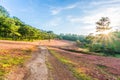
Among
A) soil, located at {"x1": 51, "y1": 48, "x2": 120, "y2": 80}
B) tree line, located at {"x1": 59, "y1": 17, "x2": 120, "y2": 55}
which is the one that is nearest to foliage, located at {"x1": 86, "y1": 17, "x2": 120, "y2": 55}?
tree line, located at {"x1": 59, "y1": 17, "x2": 120, "y2": 55}

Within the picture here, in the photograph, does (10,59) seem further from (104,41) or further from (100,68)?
(104,41)

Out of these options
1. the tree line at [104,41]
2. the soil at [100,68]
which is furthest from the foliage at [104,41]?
the soil at [100,68]

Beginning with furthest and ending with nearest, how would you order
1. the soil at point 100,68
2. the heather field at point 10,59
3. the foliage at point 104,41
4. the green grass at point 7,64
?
the foliage at point 104,41
the soil at point 100,68
the heather field at point 10,59
the green grass at point 7,64

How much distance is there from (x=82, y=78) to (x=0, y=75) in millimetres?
10241

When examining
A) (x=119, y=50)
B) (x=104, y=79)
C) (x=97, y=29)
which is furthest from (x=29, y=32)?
(x=104, y=79)

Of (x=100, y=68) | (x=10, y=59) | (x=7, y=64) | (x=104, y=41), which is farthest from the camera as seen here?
(x=104, y=41)

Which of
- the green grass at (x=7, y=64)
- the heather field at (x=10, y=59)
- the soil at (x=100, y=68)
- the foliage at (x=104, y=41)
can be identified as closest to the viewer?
the green grass at (x=7, y=64)

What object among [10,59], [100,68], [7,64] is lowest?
[100,68]

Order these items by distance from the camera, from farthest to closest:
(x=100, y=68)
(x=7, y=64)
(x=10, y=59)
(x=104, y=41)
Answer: (x=104, y=41), (x=100, y=68), (x=10, y=59), (x=7, y=64)

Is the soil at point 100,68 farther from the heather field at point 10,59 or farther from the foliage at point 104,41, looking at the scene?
the foliage at point 104,41

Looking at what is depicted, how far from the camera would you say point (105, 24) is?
113938 mm

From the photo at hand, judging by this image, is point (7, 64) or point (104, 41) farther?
point (104, 41)

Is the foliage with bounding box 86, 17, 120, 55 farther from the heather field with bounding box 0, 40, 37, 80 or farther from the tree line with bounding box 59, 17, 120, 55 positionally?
the heather field with bounding box 0, 40, 37, 80

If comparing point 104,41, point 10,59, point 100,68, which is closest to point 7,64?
point 10,59
